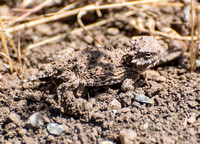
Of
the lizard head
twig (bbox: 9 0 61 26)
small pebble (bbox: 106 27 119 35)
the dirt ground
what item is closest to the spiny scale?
the lizard head

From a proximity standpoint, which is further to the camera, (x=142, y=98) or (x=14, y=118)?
(x=142, y=98)

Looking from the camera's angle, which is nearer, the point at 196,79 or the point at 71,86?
the point at 71,86

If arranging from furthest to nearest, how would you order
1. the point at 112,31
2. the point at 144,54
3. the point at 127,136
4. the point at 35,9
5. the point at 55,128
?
the point at 35,9 < the point at 112,31 < the point at 144,54 < the point at 55,128 < the point at 127,136

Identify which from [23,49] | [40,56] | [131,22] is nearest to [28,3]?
[23,49]

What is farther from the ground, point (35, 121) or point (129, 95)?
point (129, 95)

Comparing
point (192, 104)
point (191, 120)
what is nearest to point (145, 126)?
point (191, 120)

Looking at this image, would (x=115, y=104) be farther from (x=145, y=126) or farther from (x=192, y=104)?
(x=192, y=104)

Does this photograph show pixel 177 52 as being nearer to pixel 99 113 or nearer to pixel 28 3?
pixel 99 113
